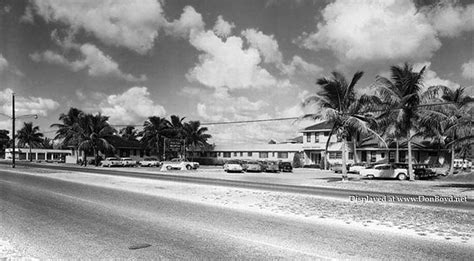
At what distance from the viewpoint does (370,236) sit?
886cm

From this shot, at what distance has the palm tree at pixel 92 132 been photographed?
57.7 m

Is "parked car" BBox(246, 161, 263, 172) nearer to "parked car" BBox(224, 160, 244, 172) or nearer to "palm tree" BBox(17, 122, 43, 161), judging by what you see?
"parked car" BBox(224, 160, 244, 172)

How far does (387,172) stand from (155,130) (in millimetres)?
45307

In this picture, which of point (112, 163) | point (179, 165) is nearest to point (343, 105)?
point (179, 165)

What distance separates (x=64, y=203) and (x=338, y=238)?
402 inches

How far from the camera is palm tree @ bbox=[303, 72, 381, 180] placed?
26.7m

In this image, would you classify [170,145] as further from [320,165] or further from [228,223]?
[228,223]

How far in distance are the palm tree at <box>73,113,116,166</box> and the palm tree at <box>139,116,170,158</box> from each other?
834 cm

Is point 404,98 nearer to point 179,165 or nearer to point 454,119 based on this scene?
point 454,119

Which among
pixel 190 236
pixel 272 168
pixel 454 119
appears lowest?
pixel 272 168

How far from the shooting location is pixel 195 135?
2653 inches

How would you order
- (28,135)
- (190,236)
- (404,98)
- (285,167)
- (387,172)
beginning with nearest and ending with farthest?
(190,236), (404,98), (387,172), (285,167), (28,135)

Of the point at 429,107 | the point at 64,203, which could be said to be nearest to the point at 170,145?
the point at 429,107

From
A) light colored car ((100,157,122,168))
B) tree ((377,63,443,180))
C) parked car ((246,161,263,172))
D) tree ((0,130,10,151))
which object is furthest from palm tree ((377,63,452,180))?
tree ((0,130,10,151))
